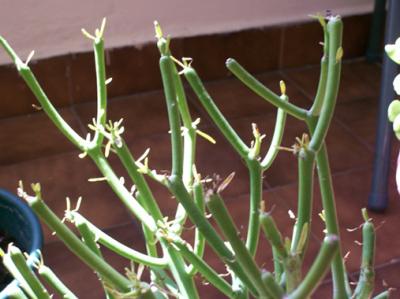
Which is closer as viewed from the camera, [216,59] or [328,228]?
[328,228]

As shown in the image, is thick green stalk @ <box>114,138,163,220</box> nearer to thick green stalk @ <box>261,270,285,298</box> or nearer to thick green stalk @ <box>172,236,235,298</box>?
thick green stalk @ <box>172,236,235,298</box>

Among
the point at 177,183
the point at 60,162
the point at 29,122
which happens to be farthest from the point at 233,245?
the point at 29,122

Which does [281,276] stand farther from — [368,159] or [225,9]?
[225,9]

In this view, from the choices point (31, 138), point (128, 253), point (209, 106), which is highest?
point (209, 106)

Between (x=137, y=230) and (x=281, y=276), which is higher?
(x=281, y=276)

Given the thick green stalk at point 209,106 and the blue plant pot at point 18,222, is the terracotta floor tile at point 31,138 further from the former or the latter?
the thick green stalk at point 209,106

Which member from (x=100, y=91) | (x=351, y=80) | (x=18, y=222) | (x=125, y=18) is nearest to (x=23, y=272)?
(x=100, y=91)

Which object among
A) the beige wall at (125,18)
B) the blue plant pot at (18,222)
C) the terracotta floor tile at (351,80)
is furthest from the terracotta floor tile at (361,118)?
the blue plant pot at (18,222)

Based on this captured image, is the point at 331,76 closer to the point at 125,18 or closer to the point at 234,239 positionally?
the point at 234,239
